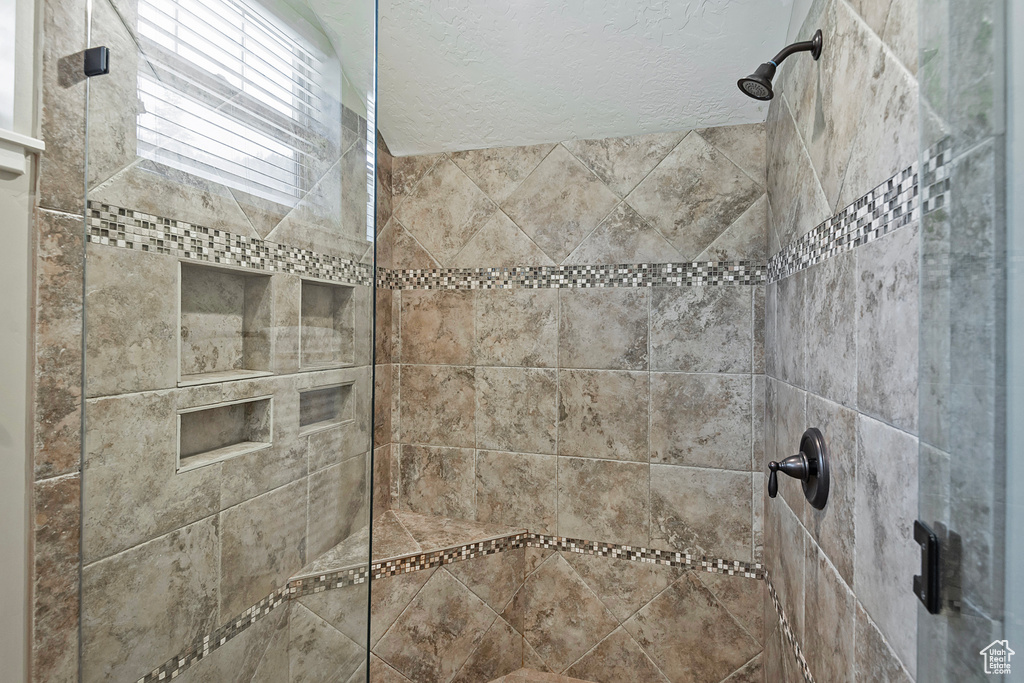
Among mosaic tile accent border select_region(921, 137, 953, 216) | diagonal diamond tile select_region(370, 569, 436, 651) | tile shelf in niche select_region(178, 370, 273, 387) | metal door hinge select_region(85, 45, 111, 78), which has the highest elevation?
metal door hinge select_region(85, 45, 111, 78)

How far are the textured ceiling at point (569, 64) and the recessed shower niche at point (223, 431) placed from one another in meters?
1.64

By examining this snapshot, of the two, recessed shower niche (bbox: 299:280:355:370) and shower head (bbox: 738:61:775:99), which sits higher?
shower head (bbox: 738:61:775:99)

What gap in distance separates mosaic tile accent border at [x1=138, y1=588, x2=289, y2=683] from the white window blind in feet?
2.64

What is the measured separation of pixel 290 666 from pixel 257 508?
1.10 ft

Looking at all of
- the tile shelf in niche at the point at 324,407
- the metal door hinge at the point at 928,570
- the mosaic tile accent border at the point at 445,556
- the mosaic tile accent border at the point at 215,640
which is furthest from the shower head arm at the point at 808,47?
the mosaic tile accent border at the point at 445,556

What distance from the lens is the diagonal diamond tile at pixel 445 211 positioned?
238 centimetres

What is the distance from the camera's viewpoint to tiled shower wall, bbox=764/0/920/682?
0.82 metres

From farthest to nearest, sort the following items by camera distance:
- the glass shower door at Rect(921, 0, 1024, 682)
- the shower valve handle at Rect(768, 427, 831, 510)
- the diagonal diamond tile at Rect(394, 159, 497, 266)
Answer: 1. the diagonal diamond tile at Rect(394, 159, 497, 266)
2. the shower valve handle at Rect(768, 427, 831, 510)
3. the glass shower door at Rect(921, 0, 1024, 682)

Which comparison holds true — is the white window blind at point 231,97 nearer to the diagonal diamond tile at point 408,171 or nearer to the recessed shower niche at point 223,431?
the recessed shower niche at point 223,431

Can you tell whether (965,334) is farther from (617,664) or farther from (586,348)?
(617,664)

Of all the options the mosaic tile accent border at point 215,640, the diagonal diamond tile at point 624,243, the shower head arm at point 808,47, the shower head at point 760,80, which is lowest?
the mosaic tile accent border at point 215,640

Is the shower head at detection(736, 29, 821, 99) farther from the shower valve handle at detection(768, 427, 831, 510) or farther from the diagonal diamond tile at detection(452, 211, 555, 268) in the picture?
the diagonal diamond tile at detection(452, 211, 555, 268)

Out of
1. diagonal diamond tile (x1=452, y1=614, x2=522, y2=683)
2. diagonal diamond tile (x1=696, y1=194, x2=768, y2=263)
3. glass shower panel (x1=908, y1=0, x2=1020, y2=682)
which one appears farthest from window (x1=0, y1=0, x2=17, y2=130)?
diagonal diamond tile (x1=452, y1=614, x2=522, y2=683)

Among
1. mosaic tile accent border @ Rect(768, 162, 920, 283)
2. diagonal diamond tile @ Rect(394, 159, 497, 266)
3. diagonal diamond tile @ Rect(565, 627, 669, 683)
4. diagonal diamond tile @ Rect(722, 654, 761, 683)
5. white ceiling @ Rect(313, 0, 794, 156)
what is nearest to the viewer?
mosaic tile accent border @ Rect(768, 162, 920, 283)
